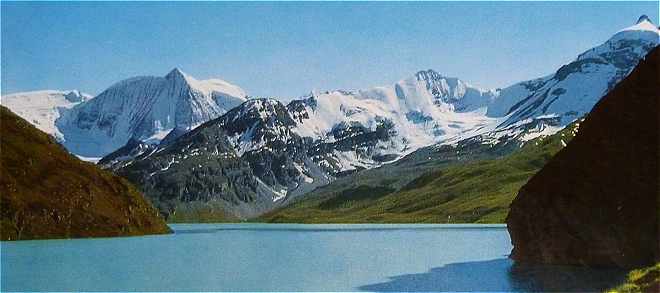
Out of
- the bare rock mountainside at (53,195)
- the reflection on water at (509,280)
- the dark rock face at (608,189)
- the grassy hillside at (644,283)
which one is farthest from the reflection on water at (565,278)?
the bare rock mountainside at (53,195)

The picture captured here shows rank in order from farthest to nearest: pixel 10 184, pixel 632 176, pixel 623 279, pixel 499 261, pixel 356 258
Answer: pixel 10 184, pixel 356 258, pixel 499 261, pixel 632 176, pixel 623 279

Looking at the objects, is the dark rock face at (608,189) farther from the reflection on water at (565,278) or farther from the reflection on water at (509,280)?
the reflection on water at (509,280)

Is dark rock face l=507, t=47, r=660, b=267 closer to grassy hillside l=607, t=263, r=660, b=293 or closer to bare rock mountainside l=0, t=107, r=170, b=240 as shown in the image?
grassy hillside l=607, t=263, r=660, b=293

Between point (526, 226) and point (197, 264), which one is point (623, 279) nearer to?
point (526, 226)

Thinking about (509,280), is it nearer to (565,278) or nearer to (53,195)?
(565,278)

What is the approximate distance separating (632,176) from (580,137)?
9.18m

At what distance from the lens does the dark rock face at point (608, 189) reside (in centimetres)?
6638

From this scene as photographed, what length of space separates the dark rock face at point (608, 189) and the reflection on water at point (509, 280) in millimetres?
2372

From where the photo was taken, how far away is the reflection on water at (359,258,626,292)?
199ft

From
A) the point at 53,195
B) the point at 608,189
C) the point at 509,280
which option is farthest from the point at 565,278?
the point at 53,195

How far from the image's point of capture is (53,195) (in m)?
157

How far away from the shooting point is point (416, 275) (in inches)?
2908

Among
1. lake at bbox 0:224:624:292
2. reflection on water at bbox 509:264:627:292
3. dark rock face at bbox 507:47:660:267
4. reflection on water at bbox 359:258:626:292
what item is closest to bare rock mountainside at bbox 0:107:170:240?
lake at bbox 0:224:624:292

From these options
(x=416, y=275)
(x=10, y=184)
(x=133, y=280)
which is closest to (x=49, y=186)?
(x=10, y=184)
